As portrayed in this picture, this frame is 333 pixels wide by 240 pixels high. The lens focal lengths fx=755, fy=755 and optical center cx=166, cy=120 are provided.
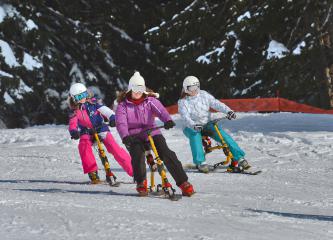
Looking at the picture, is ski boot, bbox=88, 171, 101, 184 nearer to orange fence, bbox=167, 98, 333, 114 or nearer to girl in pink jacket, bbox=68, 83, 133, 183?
girl in pink jacket, bbox=68, 83, 133, 183

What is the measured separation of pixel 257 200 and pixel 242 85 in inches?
939

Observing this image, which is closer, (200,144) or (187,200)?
(187,200)

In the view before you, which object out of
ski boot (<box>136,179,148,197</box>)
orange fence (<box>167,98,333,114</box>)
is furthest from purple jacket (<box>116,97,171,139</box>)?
orange fence (<box>167,98,333,114</box>)

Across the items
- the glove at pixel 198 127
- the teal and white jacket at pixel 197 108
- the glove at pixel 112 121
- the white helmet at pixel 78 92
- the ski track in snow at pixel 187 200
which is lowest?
the ski track in snow at pixel 187 200

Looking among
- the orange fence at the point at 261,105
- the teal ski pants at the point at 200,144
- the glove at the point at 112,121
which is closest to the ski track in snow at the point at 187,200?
the teal ski pants at the point at 200,144

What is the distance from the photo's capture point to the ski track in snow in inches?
231

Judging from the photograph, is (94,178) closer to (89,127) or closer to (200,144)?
(89,127)

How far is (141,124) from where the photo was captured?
8.83m

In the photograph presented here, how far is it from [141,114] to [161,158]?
56cm

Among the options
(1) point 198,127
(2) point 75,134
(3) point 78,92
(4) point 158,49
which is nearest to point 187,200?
(2) point 75,134

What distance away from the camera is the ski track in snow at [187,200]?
5.88 meters

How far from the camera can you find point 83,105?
409 inches

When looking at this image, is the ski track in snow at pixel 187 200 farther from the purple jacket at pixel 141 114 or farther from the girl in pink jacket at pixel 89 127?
the purple jacket at pixel 141 114

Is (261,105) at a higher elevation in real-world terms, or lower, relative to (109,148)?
higher
